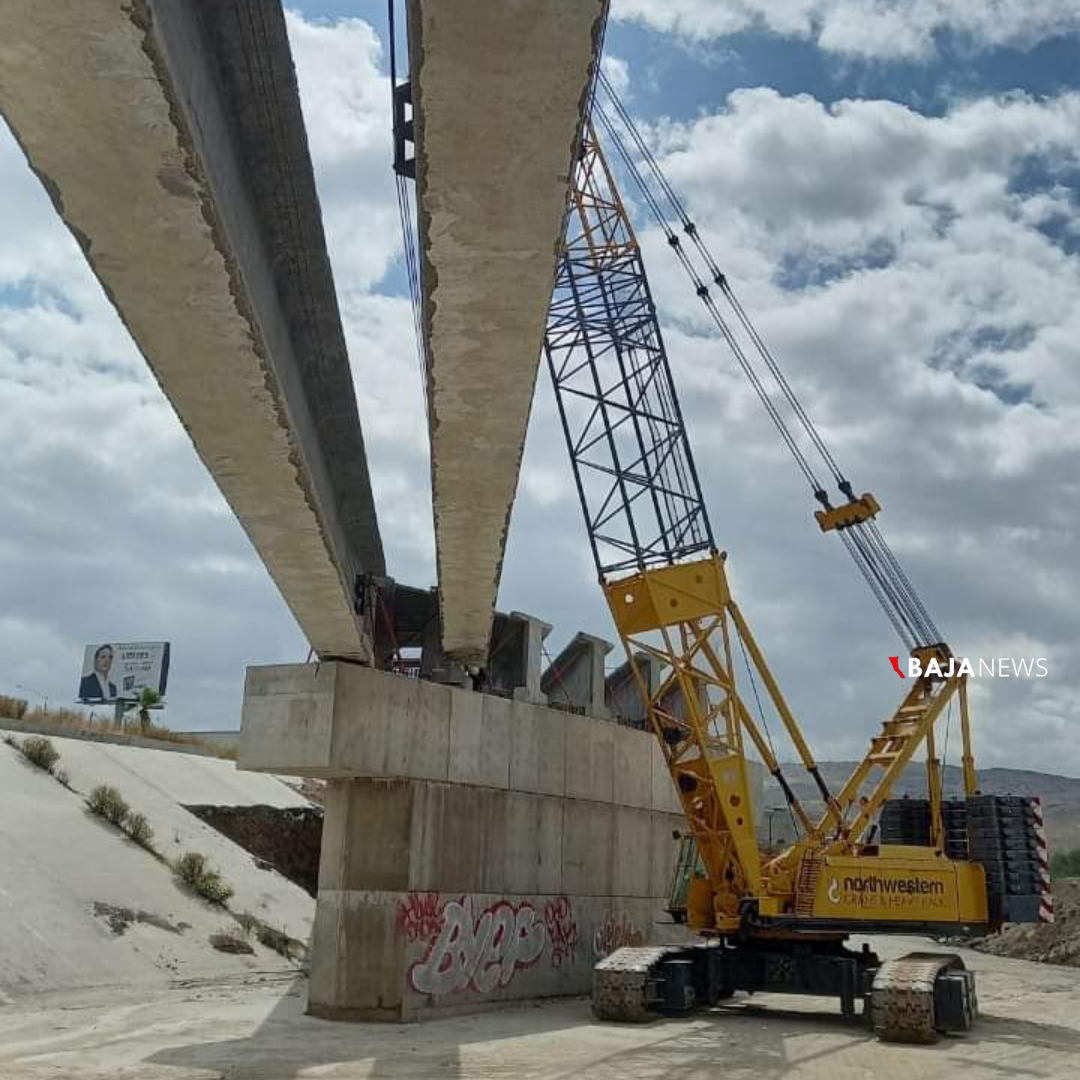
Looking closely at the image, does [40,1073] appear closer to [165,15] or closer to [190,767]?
[165,15]

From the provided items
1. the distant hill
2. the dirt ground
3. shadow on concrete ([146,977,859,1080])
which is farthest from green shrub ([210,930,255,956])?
the distant hill

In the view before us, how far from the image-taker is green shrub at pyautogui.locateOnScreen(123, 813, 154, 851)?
28767 millimetres

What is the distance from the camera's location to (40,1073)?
1248 cm

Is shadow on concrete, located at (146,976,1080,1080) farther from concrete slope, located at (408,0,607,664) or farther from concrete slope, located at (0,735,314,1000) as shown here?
concrete slope, located at (408,0,607,664)

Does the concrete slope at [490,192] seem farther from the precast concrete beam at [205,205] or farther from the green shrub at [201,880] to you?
the green shrub at [201,880]

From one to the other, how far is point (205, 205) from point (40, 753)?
27416 mm

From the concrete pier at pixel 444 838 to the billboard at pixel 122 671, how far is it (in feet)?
183

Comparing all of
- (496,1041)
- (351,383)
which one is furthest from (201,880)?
(351,383)

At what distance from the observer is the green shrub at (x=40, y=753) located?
3061cm

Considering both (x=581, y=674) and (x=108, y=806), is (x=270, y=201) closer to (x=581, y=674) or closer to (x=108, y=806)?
(x=581, y=674)

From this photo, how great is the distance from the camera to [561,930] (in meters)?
21.4

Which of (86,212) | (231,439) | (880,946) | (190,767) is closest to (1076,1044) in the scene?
(231,439)

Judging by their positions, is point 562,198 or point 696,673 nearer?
point 562,198

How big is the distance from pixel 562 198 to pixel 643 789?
1967 centimetres
